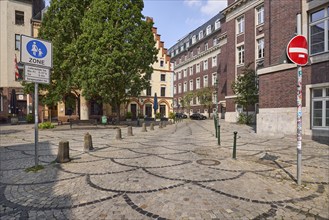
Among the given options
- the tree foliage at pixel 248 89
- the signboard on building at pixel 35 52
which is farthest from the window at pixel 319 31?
the signboard on building at pixel 35 52

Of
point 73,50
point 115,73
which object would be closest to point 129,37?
point 115,73

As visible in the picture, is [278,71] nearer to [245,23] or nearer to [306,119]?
[306,119]

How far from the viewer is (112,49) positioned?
1911 cm

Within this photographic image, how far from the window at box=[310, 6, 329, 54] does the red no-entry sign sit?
9432 millimetres

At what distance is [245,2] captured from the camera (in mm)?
26000

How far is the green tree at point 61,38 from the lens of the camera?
20375 mm

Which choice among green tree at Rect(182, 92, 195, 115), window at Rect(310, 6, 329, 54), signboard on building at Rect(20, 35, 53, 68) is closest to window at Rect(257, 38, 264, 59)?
window at Rect(310, 6, 329, 54)

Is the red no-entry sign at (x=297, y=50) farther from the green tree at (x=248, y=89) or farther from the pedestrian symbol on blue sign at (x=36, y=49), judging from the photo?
the green tree at (x=248, y=89)

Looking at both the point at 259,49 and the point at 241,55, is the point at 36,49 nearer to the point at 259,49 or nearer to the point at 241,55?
the point at 259,49

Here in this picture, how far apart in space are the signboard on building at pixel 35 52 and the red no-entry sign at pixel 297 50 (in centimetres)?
677

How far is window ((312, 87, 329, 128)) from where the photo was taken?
37.4ft

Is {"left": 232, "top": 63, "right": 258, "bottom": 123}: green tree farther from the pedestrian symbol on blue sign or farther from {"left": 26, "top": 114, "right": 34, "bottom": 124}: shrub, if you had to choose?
{"left": 26, "top": 114, "right": 34, "bottom": 124}: shrub

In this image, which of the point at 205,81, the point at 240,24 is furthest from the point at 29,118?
the point at 205,81

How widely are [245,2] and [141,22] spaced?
15.1m
